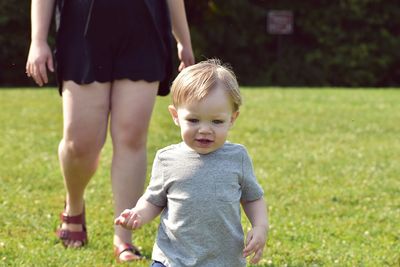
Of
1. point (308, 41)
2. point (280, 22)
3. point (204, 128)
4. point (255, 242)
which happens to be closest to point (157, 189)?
point (204, 128)

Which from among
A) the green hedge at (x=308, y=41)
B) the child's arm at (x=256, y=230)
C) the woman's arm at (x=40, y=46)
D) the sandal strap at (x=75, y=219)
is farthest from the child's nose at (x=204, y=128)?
the green hedge at (x=308, y=41)

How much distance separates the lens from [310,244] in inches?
188

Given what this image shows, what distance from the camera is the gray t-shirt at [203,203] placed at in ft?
9.89

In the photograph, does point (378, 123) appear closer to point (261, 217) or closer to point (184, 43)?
point (184, 43)

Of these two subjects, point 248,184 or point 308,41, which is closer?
point 248,184

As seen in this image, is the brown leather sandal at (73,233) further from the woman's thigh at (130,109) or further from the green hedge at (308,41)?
the green hedge at (308,41)

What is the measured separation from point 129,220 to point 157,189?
0.16 m

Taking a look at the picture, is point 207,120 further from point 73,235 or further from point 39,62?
point 73,235

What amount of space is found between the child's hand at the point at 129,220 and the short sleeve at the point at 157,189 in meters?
0.09

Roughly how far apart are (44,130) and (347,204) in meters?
5.20

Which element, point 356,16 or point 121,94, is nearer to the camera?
point 121,94

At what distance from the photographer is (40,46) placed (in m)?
4.16

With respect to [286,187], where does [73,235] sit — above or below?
above

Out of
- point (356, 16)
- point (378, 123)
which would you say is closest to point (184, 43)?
point (378, 123)
